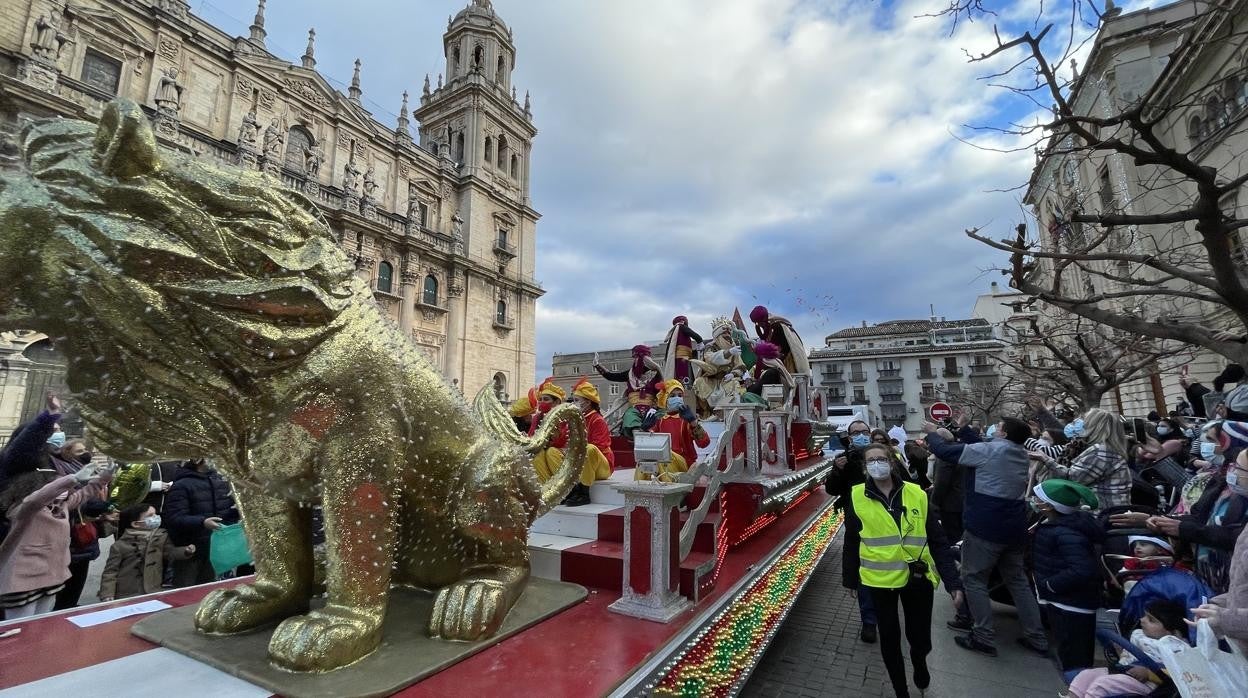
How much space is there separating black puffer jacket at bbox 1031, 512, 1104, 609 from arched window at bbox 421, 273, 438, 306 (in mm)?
25609

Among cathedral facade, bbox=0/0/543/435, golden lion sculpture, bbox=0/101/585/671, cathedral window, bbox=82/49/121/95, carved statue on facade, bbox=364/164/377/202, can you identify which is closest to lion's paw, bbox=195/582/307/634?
golden lion sculpture, bbox=0/101/585/671

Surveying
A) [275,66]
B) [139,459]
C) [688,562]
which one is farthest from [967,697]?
[275,66]

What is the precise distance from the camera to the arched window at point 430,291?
25.4 m

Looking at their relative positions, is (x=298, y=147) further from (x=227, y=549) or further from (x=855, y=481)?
(x=855, y=481)

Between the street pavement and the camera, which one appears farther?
the street pavement

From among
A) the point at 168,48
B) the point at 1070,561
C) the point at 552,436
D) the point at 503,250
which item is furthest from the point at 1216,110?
the point at 168,48

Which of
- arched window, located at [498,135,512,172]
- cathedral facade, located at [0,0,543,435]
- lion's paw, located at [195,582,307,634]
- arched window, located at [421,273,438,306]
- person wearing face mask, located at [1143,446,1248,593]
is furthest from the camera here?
arched window, located at [498,135,512,172]

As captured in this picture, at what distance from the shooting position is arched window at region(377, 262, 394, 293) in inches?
911

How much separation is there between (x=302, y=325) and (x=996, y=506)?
487 centimetres

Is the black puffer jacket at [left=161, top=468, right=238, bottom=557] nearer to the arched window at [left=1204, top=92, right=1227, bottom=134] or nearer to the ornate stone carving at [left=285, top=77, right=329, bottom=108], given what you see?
the arched window at [left=1204, top=92, right=1227, bottom=134]

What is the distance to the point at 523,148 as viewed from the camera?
106ft

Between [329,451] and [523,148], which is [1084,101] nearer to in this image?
[329,451]

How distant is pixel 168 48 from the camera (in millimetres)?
17906

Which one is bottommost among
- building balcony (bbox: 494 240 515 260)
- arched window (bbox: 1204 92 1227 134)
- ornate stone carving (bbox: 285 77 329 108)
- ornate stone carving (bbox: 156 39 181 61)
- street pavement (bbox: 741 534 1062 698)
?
street pavement (bbox: 741 534 1062 698)
